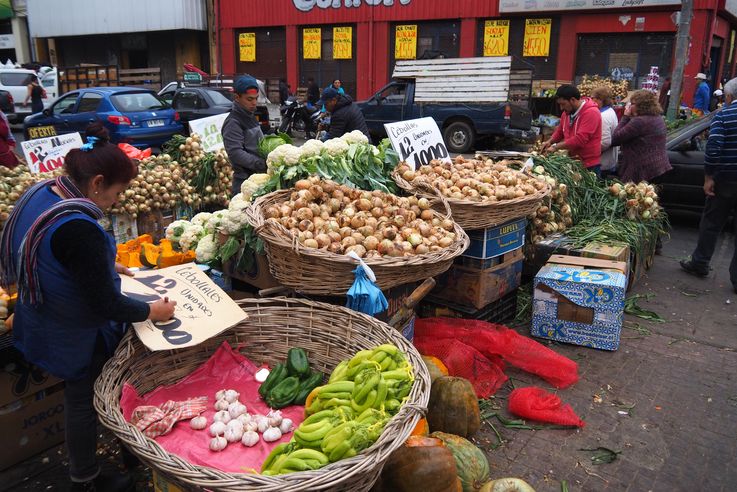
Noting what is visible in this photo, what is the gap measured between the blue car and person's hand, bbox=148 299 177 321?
9.65 m

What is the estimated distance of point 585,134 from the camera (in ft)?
21.0

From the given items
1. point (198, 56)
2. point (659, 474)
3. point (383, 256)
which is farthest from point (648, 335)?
point (198, 56)

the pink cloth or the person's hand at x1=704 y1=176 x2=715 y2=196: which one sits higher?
the person's hand at x1=704 y1=176 x2=715 y2=196

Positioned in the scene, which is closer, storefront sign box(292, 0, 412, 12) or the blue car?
the blue car

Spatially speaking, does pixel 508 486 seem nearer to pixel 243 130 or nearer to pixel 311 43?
pixel 243 130

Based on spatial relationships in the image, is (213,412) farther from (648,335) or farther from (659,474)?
(648,335)

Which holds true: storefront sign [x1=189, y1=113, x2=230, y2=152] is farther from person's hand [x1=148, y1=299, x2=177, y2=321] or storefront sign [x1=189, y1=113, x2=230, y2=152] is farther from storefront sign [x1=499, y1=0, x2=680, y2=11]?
storefront sign [x1=499, y1=0, x2=680, y2=11]

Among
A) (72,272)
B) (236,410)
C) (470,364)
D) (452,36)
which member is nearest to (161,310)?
(72,272)

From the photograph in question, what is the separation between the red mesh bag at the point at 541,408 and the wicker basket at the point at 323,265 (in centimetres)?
100

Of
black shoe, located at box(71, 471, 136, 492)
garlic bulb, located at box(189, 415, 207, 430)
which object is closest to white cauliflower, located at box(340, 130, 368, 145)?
garlic bulb, located at box(189, 415, 207, 430)

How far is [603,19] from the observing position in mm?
18141

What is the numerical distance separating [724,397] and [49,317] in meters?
4.09

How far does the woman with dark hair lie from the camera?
664cm

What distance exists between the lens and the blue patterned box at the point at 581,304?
4.35 meters
